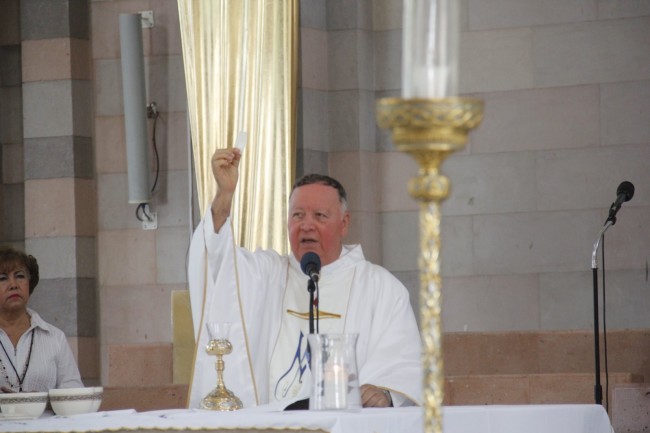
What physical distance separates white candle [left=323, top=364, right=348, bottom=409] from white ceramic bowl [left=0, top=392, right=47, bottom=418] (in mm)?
1015

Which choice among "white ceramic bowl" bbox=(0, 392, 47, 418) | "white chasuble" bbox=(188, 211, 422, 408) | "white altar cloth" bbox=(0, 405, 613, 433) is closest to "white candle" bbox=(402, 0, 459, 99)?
"white altar cloth" bbox=(0, 405, 613, 433)

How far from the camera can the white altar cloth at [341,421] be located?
12.0 feet

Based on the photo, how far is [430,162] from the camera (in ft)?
6.83

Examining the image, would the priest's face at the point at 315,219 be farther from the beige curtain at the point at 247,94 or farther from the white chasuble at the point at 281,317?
the beige curtain at the point at 247,94

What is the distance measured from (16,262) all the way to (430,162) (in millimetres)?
4409

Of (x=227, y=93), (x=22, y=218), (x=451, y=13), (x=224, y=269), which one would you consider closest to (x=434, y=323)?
(x=451, y=13)

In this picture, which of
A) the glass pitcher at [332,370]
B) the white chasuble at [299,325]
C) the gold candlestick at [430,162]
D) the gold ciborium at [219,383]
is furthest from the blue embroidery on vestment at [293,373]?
the gold candlestick at [430,162]

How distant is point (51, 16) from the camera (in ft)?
27.7

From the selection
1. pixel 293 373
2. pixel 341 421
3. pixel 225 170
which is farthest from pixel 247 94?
pixel 341 421

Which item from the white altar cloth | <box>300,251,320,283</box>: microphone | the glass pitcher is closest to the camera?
the white altar cloth

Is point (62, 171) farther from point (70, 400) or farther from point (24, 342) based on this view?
point (70, 400)

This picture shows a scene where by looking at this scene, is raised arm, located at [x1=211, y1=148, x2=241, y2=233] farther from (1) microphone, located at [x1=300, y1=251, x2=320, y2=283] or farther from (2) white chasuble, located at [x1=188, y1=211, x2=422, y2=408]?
(1) microphone, located at [x1=300, y1=251, x2=320, y2=283]

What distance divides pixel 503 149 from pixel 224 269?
3.23 meters

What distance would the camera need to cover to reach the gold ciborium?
4309mm
